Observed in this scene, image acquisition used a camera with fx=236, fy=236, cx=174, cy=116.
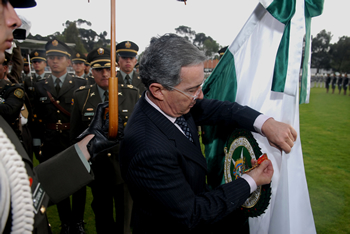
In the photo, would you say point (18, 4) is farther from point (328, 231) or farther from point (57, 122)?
point (328, 231)

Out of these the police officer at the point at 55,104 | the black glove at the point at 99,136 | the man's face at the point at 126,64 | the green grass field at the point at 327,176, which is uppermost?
the man's face at the point at 126,64

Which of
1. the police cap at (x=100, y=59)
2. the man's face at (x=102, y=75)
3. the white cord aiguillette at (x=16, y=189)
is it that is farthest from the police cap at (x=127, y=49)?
the white cord aiguillette at (x=16, y=189)

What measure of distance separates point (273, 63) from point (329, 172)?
514cm

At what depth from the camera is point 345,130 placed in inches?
372

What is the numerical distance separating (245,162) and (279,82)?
63cm

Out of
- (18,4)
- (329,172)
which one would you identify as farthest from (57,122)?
(329,172)

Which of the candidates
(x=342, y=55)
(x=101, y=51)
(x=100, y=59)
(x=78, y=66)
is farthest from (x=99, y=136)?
(x=342, y=55)

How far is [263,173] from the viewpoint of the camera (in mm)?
1509

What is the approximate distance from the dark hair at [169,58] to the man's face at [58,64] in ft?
11.1

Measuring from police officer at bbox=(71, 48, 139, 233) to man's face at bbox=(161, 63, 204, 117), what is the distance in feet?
6.11

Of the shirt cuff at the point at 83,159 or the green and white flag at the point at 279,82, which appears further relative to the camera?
the green and white flag at the point at 279,82

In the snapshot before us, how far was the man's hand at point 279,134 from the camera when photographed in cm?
142

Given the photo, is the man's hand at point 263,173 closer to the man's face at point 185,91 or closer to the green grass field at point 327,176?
the man's face at point 185,91

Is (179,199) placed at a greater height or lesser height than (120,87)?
lesser
